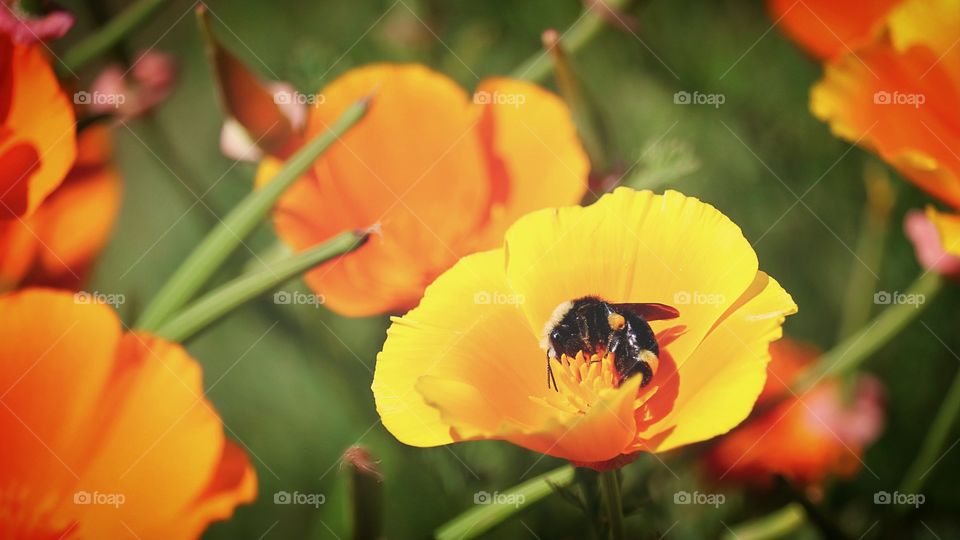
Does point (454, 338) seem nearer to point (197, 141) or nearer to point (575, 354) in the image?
point (575, 354)

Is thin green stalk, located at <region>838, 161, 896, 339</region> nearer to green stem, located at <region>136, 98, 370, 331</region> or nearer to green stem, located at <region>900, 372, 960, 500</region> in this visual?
green stem, located at <region>900, 372, 960, 500</region>

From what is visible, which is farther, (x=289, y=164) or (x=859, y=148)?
(x=859, y=148)

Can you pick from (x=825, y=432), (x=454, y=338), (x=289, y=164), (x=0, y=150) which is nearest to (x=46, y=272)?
(x=0, y=150)

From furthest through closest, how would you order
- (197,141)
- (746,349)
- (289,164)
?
(197,141) < (289,164) < (746,349)

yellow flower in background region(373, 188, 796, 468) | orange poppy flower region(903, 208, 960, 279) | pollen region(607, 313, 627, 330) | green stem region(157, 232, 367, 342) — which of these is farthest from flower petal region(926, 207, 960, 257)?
green stem region(157, 232, 367, 342)

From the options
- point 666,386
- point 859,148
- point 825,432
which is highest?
point 859,148

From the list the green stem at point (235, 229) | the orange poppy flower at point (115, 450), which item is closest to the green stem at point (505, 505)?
the orange poppy flower at point (115, 450)

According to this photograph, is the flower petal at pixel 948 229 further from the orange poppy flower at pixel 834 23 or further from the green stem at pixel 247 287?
the green stem at pixel 247 287
